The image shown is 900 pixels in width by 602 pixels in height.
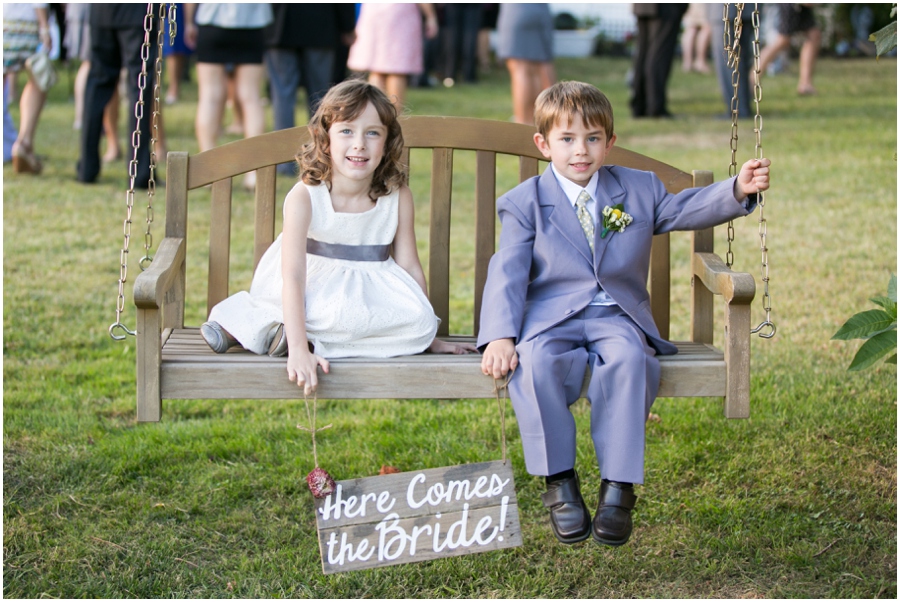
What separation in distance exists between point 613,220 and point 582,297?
24 cm

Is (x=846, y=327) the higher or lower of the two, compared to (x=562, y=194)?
lower

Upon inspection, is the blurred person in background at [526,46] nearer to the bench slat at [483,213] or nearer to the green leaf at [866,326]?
the bench slat at [483,213]

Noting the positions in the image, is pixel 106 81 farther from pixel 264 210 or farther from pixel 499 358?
pixel 499 358

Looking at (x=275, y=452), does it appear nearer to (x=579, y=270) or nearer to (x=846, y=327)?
(x=579, y=270)

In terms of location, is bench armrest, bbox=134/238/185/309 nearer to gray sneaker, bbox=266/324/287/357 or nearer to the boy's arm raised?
gray sneaker, bbox=266/324/287/357

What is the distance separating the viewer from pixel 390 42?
308 inches

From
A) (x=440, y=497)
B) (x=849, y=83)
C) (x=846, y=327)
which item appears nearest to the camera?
(x=440, y=497)

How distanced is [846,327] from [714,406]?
1.37m

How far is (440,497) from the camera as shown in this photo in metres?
2.64

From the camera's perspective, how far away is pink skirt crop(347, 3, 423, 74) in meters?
7.79

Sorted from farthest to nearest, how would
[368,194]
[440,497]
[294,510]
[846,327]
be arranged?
1. [294,510]
2. [368,194]
3. [846,327]
4. [440,497]

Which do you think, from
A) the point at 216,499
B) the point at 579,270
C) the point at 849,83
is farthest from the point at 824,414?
the point at 849,83

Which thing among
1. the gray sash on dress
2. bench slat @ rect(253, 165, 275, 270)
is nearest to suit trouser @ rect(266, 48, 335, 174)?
bench slat @ rect(253, 165, 275, 270)

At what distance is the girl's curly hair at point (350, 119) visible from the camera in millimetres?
2971
